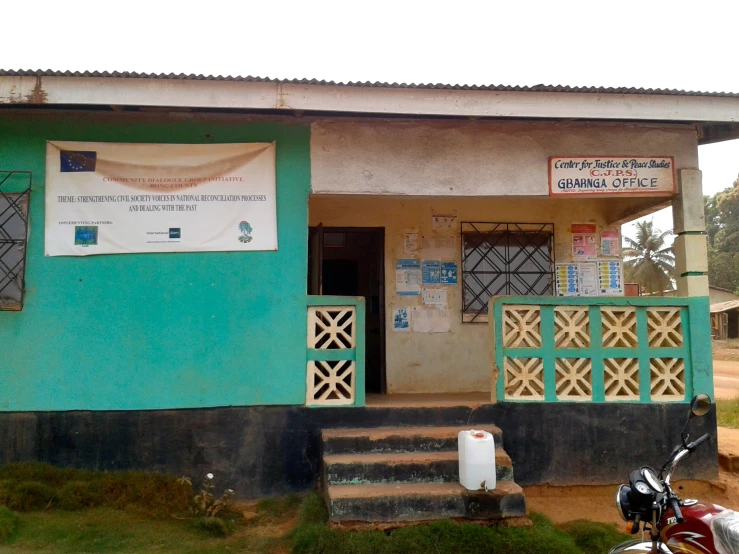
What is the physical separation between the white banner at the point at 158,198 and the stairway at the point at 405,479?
7.51 feet

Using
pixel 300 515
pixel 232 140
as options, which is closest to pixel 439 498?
pixel 300 515

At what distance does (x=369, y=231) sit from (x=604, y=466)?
4.15 metres

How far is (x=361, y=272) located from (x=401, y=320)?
1390 mm

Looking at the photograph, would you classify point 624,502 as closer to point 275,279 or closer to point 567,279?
point 275,279

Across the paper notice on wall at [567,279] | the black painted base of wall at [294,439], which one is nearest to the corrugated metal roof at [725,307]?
the paper notice on wall at [567,279]

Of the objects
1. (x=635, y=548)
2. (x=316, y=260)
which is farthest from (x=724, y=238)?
(x=635, y=548)

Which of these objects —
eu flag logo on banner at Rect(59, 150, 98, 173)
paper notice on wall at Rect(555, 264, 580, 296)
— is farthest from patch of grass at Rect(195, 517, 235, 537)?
paper notice on wall at Rect(555, 264, 580, 296)

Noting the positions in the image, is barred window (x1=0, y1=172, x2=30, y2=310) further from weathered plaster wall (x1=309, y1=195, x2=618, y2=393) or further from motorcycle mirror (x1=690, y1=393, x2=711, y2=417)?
motorcycle mirror (x1=690, y1=393, x2=711, y2=417)

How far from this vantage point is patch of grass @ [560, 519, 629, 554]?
5113mm

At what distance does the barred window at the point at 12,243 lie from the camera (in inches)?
238

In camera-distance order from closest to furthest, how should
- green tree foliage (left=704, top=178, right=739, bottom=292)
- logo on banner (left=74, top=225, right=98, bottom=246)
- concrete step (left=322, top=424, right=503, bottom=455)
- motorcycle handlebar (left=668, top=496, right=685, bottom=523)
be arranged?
motorcycle handlebar (left=668, top=496, right=685, bottom=523)
concrete step (left=322, top=424, right=503, bottom=455)
logo on banner (left=74, top=225, right=98, bottom=246)
green tree foliage (left=704, top=178, right=739, bottom=292)

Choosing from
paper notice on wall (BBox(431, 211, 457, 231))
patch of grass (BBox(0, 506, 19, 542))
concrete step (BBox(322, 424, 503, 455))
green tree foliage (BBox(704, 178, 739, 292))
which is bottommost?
patch of grass (BBox(0, 506, 19, 542))

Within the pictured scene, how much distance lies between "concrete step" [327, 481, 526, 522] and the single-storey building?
380mm

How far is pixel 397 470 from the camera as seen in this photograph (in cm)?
554
